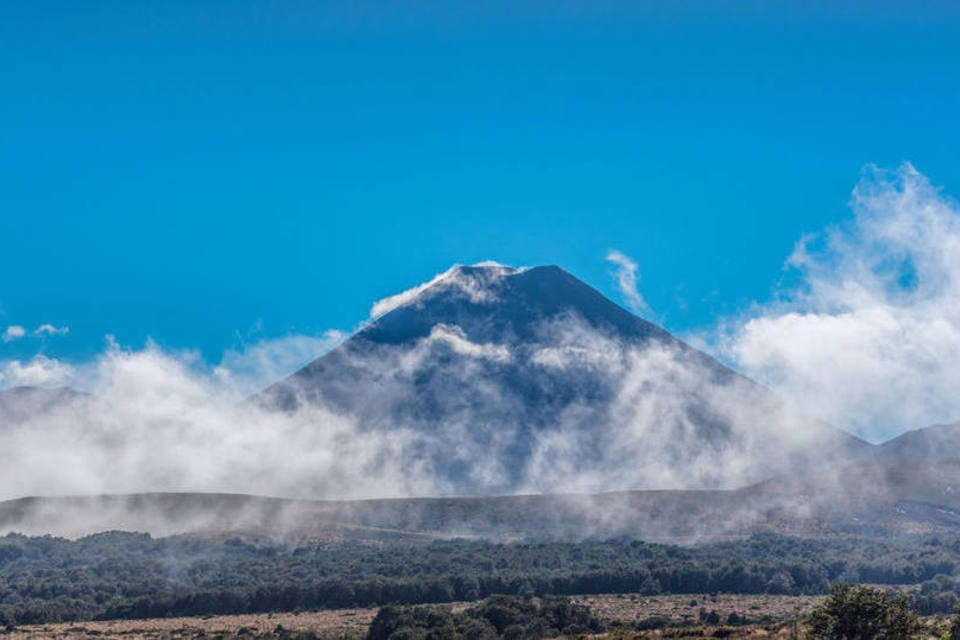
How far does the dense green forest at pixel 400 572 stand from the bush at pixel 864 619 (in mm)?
41565

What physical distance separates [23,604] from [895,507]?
14207cm

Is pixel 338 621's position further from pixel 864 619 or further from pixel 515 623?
pixel 864 619

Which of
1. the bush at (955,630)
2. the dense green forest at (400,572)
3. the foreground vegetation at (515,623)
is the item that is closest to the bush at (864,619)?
the bush at (955,630)

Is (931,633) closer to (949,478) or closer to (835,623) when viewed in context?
(835,623)

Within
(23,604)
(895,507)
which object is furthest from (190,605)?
(895,507)

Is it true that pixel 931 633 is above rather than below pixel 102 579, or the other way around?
below

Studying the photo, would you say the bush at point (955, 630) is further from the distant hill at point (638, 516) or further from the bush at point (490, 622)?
the distant hill at point (638, 516)

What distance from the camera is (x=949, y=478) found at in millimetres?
196750

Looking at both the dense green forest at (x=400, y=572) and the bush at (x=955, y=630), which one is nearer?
the bush at (x=955, y=630)

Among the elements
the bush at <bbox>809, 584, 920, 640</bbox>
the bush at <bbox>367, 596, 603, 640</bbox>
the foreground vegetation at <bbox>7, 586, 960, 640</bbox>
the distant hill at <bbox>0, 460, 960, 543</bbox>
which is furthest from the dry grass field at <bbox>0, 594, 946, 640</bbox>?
the distant hill at <bbox>0, 460, 960, 543</bbox>

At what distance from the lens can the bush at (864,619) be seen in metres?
45.1

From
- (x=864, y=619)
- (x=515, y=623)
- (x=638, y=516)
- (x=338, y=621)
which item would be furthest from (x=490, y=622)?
(x=638, y=516)

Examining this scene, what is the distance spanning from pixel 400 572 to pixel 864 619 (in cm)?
8830

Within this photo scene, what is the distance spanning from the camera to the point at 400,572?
421ft
